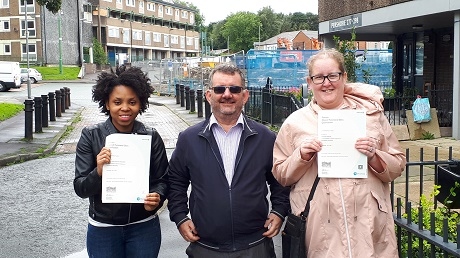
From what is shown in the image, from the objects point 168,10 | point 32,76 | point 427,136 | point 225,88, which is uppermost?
point 168,10

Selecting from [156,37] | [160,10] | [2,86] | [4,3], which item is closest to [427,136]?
[2,86]

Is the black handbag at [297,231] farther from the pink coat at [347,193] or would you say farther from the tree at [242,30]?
the tree at [242,30]

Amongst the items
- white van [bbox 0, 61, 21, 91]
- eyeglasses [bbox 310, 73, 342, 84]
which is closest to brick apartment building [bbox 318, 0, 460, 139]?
eyeglasses [bbox 310, 73, 342, 84]

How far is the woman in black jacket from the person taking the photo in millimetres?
3256

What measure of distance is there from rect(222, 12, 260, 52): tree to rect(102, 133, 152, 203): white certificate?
130 metres

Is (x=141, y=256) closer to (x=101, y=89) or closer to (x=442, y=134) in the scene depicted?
(x=101, y=89)

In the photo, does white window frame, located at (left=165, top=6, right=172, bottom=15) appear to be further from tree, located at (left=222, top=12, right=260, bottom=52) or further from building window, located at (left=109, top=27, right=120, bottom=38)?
tree, located at (left=222, top=12, right=260, bottom=52)

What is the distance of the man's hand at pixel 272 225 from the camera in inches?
126

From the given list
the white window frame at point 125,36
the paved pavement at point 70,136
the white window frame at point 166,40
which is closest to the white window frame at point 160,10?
the white window frame at point 166,40

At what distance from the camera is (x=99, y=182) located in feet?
10.5

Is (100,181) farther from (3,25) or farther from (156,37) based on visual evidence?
(156,37)

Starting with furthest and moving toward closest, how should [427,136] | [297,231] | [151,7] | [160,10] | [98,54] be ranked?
[160,10] → [151,7] → [98,54] → [427,136] → [297,231]

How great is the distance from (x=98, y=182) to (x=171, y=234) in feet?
11.0

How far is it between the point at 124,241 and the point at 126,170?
464mm
